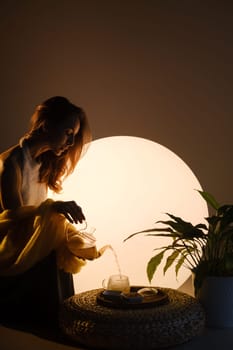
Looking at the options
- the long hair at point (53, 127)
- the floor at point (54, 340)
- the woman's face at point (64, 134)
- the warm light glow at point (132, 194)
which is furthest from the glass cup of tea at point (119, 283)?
the woman's face at point (64, 134)

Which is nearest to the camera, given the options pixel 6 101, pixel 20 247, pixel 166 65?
pixel 20 247

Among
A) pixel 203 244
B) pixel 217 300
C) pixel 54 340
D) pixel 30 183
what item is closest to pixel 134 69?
pixel 30 183

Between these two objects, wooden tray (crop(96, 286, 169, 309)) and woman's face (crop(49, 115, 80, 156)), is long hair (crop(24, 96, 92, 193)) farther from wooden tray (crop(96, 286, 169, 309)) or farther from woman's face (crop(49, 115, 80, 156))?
wooden tray (crop(96, 286, 169, 309))

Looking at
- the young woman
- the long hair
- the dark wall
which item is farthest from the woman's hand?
the dark wall

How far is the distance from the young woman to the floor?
7 centimetres

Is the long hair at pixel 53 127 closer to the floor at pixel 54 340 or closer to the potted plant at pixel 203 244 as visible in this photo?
the potted plant at pixel 203 244

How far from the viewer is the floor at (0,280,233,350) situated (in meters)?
1.12

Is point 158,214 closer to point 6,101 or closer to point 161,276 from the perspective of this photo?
point 161,276

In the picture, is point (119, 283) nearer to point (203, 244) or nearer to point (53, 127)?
point (203, 244)

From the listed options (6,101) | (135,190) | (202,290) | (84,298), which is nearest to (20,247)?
(84,298)

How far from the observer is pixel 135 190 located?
123 centimetres

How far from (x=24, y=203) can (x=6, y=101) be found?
674 millimetres

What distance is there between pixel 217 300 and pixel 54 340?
1.55ft

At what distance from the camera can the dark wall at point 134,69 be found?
156 centimetres
